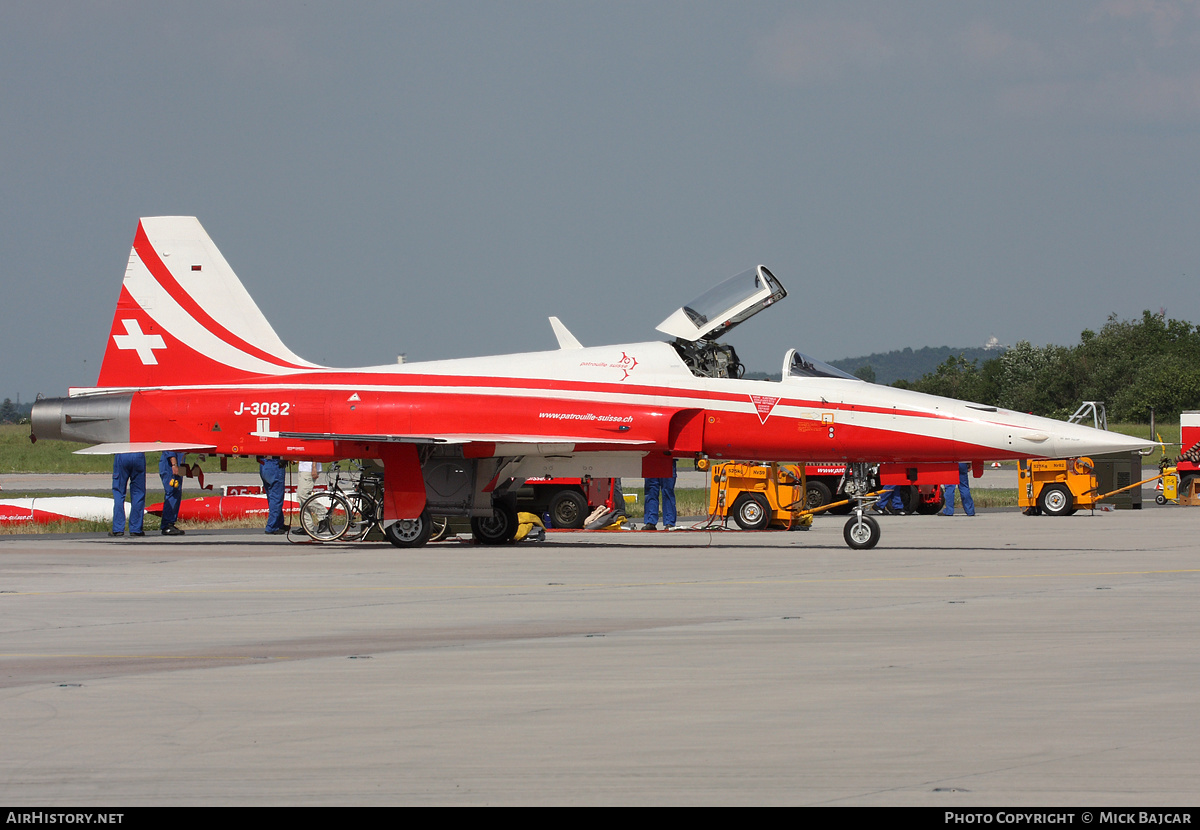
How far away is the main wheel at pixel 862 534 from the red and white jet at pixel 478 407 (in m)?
0.03

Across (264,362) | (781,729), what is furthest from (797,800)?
(264,362)

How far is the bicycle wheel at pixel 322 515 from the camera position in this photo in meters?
17.7

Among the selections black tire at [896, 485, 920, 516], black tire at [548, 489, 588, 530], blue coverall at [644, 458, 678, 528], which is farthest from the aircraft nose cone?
black tire at [896, 485, 920, 516]

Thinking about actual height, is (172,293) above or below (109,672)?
above

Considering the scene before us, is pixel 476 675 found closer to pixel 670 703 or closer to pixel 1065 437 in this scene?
pixel 670 703

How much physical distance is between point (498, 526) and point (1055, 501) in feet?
44.4

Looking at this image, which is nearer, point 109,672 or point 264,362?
point 109,672

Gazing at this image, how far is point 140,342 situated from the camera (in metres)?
18.3

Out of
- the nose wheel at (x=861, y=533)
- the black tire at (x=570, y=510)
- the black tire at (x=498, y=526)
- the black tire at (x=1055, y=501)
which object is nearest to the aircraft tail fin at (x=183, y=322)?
the black tire at (x=498, y=526)

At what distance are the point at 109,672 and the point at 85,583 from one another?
18.3ft

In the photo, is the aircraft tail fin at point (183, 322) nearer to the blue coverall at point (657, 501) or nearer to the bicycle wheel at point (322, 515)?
the bicycle wheel at point (322, 515)

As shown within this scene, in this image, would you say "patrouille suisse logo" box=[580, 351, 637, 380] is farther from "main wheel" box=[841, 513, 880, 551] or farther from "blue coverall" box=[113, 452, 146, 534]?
"blue coverall" box=[113, 452, 146, 534]
